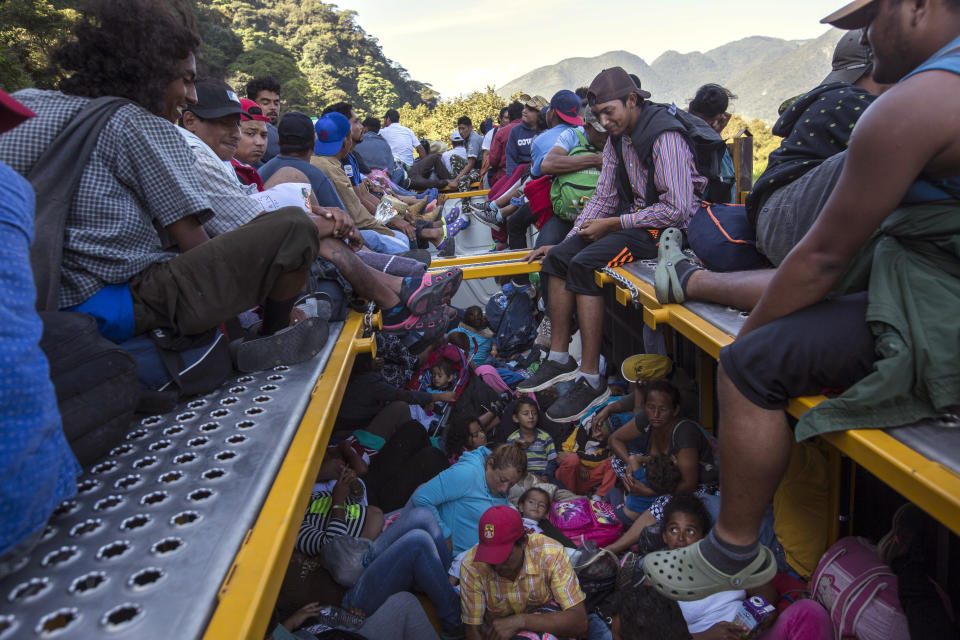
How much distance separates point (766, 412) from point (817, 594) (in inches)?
36.6

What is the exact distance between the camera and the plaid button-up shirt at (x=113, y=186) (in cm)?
184

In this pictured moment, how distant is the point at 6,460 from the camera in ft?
3.26

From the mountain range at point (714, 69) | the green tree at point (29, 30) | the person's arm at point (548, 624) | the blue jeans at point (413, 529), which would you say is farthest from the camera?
the mountain range at point (714, 69)

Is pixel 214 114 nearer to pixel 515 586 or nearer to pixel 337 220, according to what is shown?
pixel 337 220

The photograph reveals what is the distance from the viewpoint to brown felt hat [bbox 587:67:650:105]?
367cm

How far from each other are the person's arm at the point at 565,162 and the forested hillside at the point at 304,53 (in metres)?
18.6

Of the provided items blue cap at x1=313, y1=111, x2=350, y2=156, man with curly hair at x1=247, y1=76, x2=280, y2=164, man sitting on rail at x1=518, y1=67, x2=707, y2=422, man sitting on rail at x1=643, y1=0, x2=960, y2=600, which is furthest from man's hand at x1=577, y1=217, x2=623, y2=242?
man with curly hair at x1=247, y1=76, x2=280, y2=164

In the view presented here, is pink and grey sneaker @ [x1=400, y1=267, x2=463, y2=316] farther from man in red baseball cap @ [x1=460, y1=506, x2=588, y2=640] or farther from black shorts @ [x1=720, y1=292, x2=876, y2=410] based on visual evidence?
black shorts @ [x1=720, y1=292, x2=876, y2=410]

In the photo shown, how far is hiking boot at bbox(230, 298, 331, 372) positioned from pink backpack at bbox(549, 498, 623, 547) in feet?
6.49

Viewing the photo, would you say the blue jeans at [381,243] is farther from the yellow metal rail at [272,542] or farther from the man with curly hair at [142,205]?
the yellow metal rail at [272,542]

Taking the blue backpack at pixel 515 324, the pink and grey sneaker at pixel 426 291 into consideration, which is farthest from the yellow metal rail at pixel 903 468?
the blue backpack at pixel 515 324

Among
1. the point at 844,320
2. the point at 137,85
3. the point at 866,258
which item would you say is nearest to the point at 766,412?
the point at 844,320

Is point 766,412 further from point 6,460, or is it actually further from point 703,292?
point 6,460

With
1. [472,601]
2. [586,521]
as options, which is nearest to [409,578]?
[472,601]
